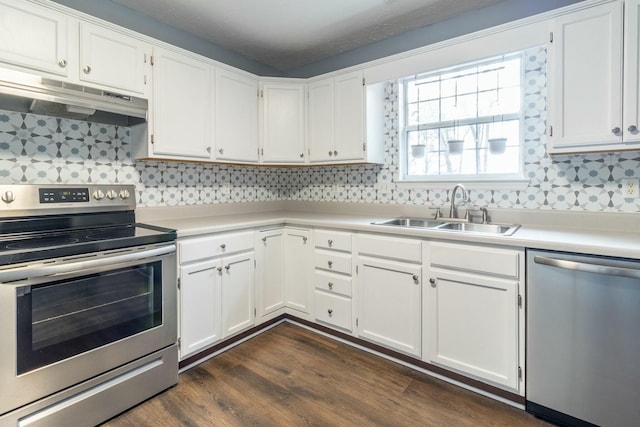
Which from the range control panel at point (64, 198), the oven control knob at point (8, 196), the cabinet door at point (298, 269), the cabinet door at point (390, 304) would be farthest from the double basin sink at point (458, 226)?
the oven control knob at point (8, 196)

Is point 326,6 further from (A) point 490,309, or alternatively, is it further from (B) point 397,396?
(B) point 397,396

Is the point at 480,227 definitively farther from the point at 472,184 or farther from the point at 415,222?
the point at 415,222

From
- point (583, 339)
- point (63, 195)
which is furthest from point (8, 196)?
point (583, 339)

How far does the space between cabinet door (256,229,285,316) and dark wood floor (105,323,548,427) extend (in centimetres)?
47

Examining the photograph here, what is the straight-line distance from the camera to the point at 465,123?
2662 mm

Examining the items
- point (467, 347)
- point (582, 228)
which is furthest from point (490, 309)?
point (582, 228)

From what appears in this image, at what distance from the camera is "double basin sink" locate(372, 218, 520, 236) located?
7.17 feet

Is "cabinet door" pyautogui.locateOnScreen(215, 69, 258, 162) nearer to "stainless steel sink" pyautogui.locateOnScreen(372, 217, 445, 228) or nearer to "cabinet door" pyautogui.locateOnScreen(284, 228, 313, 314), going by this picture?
"cabinet door" pyautogui.locateOnScreen(284, 228, 313, 314)

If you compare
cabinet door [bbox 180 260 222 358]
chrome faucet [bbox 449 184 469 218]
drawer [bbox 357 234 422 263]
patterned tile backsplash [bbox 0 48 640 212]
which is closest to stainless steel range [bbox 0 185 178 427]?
cabinet door [bbox 180 260 222 358]

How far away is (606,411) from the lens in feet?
5.01

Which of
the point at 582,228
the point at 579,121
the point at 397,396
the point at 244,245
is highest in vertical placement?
the point at 579,121

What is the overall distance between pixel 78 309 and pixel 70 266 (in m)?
0.24

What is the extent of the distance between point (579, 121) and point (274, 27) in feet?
7.46

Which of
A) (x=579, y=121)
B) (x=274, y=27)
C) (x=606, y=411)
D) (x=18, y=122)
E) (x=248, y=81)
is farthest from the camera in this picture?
(x=248, y=81)
